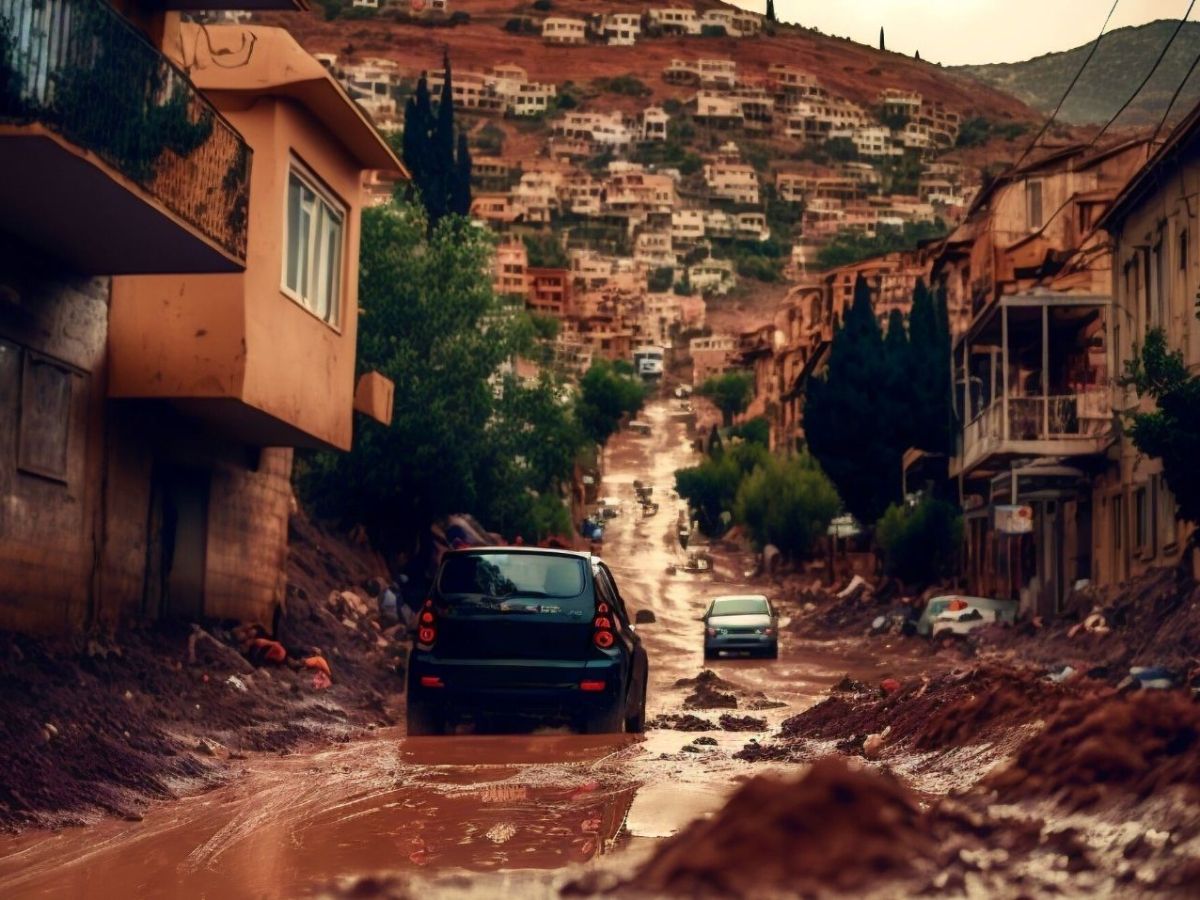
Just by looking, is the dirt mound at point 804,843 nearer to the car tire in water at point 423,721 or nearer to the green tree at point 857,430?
the car tire in water at point 423,721

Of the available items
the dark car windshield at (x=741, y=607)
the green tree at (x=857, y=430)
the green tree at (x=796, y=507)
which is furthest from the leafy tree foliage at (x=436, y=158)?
the dark car windshield at (x=741, y=607)

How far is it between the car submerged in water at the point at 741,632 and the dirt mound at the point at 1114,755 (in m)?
30.5

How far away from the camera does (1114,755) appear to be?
8383 mm

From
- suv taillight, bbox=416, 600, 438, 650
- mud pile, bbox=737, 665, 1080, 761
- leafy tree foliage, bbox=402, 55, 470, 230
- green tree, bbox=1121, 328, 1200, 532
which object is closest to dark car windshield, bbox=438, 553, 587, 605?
suv taillight, bbox=416, 600, 438, 650

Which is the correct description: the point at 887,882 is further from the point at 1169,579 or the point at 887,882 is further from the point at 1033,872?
the point at 1169,579

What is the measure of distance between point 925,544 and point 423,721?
38583mm

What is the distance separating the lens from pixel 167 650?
1886 cm

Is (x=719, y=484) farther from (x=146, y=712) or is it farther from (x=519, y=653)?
(x=519, y=653)

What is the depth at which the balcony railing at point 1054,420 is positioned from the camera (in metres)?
36.7

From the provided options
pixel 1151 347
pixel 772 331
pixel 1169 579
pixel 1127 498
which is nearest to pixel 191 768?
pixel 1151 347

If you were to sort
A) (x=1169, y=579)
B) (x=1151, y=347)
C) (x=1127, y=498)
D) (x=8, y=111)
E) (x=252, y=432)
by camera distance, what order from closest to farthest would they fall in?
(x=8, y=111) < (x=252, y=432) < (x=1151, y=347) < (x=1169, y=579) < (x=1127, y=498)

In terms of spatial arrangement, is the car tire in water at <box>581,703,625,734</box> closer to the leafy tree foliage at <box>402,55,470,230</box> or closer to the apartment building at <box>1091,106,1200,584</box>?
the apartment building at <box>1091,106,1200,584</box>

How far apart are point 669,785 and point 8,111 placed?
6.31 meters

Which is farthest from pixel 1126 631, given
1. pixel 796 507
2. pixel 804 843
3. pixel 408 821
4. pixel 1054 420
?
pixel 796 507
